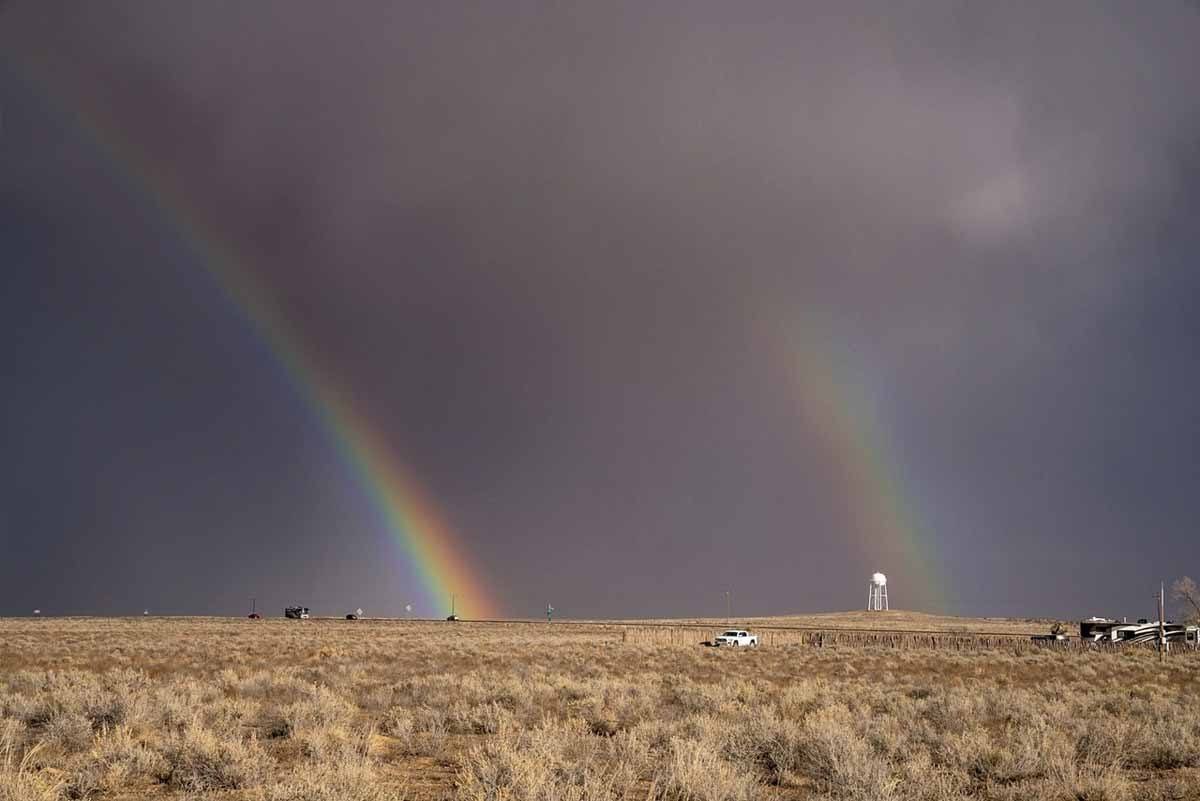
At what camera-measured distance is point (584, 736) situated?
16516 millimetres

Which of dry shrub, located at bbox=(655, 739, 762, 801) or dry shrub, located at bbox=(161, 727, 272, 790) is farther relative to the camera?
dry shrub, located at bbox=(161, 727, 272, 790)

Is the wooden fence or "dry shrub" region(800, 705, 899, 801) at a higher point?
"dry shrub" region(800, 705, 899, 801)

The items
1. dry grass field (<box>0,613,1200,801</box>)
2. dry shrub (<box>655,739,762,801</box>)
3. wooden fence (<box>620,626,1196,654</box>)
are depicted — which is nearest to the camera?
dry shrub (<box>655,739,762,801</box>)

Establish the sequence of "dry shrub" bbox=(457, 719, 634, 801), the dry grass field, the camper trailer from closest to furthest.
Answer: "dry shrub" bbox=(457, 719, 634, 801) < the dry grass field < the camper trailer

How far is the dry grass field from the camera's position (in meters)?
11.7

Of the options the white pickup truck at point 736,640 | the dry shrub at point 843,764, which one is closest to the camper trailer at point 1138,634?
the white pickup truck at point 736,640

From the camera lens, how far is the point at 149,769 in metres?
13.2

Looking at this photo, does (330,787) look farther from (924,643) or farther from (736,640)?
(924,643)

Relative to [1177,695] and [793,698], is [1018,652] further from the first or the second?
[793,698]

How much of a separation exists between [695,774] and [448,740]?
285 inches

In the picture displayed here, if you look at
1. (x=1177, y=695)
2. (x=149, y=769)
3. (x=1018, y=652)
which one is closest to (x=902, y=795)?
(x=149, y=769)

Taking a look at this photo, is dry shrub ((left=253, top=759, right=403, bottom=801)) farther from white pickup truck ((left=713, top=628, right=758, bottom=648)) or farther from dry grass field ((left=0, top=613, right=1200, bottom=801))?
white pickup truck ((left=713, top=628, right=758, bottom=648))

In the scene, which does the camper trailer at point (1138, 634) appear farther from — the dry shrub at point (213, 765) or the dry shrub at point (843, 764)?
the dry shrub at point (213, 765)

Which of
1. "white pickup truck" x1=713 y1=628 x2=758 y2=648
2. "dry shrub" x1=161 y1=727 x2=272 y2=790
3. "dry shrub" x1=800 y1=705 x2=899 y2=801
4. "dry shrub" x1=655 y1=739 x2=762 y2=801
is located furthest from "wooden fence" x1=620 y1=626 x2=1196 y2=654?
"dry shrub" x1=655 y1=739 x2=762 y2=801
